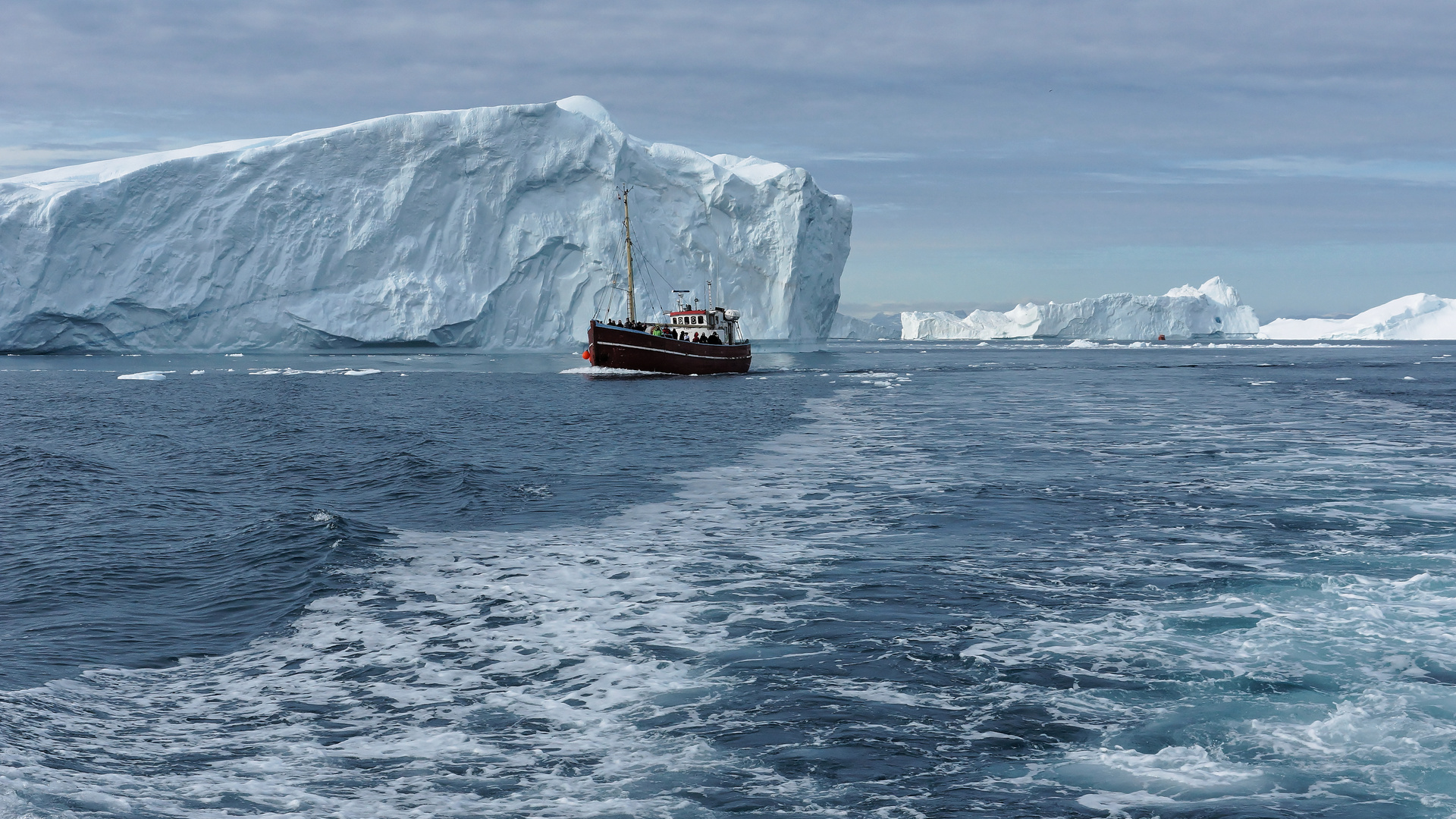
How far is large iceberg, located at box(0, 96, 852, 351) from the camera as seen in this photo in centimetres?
5397

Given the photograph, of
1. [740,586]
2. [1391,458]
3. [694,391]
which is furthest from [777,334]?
[740,586]

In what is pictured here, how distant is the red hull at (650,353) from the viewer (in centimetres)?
4291

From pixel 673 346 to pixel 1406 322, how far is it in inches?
4704

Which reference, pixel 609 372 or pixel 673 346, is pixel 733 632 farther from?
pixel 609 372

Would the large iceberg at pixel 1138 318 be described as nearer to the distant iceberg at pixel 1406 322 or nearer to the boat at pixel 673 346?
the distant iceberg at pixel 1406 322

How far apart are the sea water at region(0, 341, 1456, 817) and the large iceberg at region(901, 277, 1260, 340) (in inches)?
4497

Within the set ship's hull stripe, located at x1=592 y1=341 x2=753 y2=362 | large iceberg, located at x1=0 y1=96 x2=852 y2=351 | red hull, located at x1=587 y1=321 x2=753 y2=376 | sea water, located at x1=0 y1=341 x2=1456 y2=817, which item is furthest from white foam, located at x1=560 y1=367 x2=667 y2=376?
sea water, located at x1=0 y1=341 x2=1456 y2=817

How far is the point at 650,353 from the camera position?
142 ft

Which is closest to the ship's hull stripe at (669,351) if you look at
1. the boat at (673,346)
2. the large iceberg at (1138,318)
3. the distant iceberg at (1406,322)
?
the boat at (673,346)

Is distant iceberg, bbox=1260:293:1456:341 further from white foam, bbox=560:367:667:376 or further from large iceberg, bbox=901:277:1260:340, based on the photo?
white foam, bbox=560:367:667:376

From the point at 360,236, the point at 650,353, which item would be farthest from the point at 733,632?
the point at 360,236

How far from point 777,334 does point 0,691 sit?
69779mm

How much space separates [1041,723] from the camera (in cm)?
568

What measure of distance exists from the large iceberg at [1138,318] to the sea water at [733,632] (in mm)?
114235
